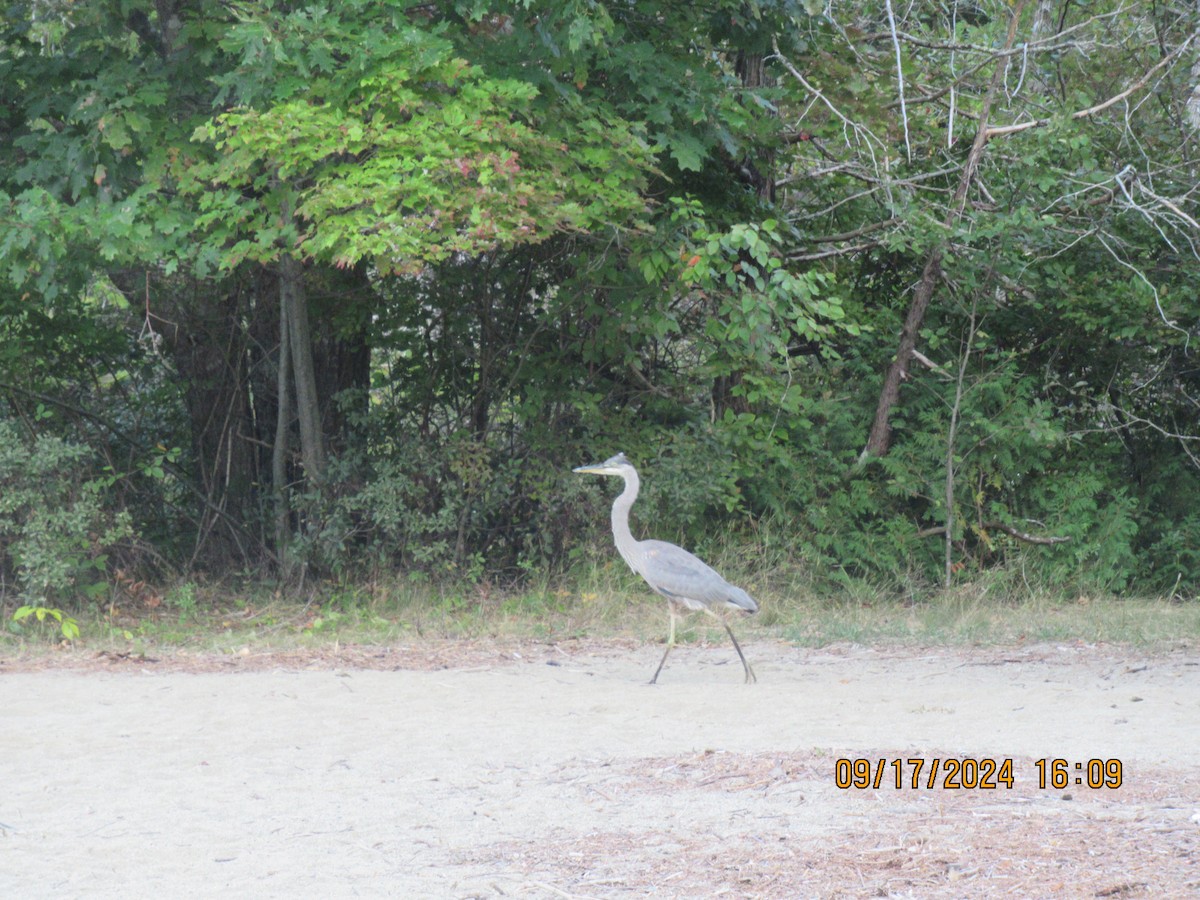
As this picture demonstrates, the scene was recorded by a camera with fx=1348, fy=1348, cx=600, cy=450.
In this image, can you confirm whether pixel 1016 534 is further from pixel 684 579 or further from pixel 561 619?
pixel 684 579

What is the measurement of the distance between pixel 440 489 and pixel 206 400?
9.20 feet

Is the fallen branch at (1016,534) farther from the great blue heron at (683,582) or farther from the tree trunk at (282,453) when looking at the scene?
the tree trunk at (282,453)

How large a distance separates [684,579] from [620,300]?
13.5ft

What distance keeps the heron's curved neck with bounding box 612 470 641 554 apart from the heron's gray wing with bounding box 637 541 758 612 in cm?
25

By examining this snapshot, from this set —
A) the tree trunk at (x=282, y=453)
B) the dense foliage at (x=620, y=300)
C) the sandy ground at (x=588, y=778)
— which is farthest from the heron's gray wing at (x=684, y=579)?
the tree trunk at (x=282, y=453)

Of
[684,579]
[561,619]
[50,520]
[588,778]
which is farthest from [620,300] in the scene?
[588,778]

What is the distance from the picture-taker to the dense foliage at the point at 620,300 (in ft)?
34.7

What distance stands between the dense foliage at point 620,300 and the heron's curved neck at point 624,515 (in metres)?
2.00

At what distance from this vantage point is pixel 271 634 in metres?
11.3

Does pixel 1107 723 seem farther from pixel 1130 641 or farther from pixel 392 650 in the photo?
pixel 392 650

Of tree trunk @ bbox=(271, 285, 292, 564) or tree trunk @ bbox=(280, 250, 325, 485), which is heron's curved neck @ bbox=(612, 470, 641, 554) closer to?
tree trunk @ bbox=(280, 250, 325, 485)

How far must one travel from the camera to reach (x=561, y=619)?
38.7ft

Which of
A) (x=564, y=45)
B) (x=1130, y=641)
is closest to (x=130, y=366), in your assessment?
(x=564, y=45)

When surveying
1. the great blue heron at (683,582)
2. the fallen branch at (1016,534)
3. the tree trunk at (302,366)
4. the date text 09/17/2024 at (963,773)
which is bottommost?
the date text 09/17/2024 at (963,773)
